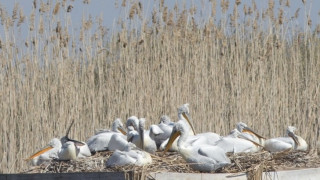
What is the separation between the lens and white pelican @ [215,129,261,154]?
780 cm

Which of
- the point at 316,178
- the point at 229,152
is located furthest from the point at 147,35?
the point at 316,178

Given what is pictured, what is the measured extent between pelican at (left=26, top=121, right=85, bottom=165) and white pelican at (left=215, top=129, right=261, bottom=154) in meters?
1.23

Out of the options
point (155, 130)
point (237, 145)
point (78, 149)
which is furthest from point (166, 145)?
point (78, 149)

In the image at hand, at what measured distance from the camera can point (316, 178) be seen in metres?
7.35


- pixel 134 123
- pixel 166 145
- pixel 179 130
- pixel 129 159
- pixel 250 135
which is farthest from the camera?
pixel 250 135

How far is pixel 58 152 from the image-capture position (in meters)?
7.77

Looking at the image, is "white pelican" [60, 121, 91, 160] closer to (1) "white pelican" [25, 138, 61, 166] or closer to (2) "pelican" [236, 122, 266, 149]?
(1) "white pelican" [25, 138, 61, 166]

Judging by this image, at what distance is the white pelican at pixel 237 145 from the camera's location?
7.80m

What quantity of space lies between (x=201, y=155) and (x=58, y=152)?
4.46 feet

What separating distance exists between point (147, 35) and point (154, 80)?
0.70 m

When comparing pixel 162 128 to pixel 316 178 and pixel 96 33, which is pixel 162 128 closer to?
pixel 316 178

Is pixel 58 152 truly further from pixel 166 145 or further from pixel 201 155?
pixel 201 155

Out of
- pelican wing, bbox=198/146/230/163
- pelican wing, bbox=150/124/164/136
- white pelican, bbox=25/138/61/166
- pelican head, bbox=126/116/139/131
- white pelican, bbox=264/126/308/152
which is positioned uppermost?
pelican head, bbox=126/116/139/131

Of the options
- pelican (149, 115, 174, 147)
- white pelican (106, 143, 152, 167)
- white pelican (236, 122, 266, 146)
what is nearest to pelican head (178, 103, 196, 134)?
pelican (149, 115, 174, 147)
